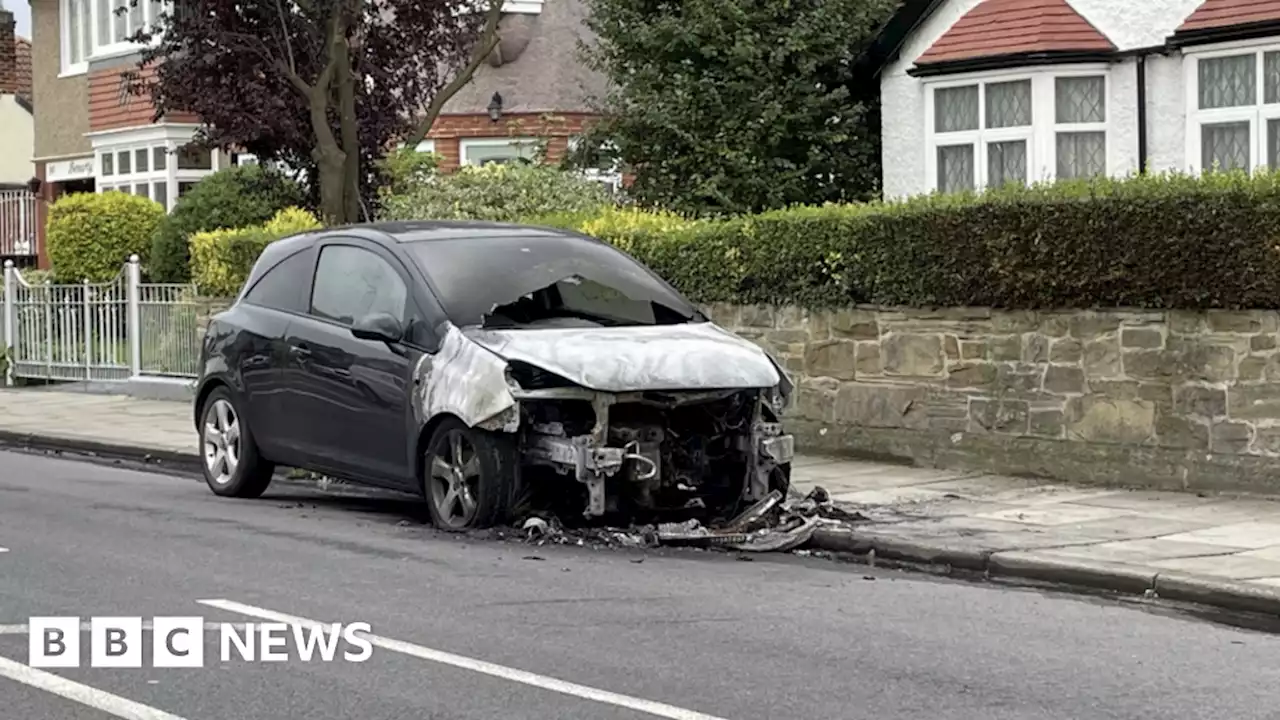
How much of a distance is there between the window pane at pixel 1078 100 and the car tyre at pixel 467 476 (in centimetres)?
1194

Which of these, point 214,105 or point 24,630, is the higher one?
point 214,105

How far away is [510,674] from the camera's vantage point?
23.1 feet

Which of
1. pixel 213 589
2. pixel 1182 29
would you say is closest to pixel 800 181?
pixel 1182 29

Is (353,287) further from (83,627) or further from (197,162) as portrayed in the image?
(197,162)

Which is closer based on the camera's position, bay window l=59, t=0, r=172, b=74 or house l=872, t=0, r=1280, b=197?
house l=872, t=0, r=1280, b=197

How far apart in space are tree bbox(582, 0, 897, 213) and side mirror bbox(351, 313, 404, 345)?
1166 centimetres

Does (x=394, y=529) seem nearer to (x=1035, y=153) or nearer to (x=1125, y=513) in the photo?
(x=1125, y=513)

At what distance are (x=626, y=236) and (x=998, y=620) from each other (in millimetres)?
7481

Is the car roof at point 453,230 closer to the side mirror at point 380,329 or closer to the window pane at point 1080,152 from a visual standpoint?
the side mirror at point 380,329

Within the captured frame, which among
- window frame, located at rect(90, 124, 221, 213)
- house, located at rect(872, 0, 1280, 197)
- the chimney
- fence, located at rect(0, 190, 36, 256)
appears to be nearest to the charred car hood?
house, located at rect(872, 0, 1280, 197)

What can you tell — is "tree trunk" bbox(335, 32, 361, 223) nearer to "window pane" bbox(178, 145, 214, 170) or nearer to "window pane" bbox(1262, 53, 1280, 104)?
"window pane" bbox(1262, 53, 1280, 104)

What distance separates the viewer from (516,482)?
10414 millimetres

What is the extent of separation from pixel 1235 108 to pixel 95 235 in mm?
16127

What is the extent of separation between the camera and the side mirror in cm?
1104
